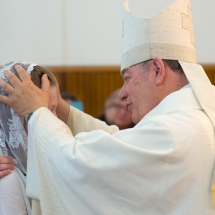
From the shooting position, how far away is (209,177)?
1.56 meters

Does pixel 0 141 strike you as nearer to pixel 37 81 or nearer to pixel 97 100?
pixel 37 81

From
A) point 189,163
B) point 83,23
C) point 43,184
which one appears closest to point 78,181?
point 43,184

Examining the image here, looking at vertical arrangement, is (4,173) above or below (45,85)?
below

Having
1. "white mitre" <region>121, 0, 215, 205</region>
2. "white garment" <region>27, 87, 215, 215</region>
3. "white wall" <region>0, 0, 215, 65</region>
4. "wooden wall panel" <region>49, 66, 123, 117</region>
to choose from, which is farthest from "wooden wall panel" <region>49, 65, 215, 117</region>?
"white garment" <region>27, 87, 215, 215</region>

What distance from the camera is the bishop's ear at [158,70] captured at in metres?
1.73

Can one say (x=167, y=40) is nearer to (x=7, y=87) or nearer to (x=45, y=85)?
(x=45, y=85)

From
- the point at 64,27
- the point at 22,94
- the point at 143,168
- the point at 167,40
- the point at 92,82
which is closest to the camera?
the point at 143,168

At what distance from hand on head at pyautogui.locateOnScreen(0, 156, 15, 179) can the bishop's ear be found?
65cm

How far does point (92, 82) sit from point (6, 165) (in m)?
3.90

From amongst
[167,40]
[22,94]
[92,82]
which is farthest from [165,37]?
[92,82]

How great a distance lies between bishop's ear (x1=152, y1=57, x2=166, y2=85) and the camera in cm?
173

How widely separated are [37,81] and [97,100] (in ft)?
12.6

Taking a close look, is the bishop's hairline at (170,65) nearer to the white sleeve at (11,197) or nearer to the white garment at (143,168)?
the white garment at (143,168)

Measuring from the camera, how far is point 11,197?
1.73 meters
